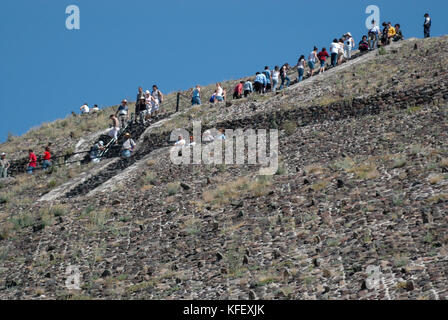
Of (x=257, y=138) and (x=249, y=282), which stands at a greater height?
(x=257, y=138)

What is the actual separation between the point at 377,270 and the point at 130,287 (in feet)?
24.5

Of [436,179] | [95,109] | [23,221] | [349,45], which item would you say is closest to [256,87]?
[349,45]

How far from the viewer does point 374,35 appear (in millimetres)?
54062

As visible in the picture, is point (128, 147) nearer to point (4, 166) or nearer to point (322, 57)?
point (4, 166)

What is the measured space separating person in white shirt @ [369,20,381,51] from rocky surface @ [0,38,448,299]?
10.1 m

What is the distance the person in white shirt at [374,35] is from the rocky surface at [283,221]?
10139mm

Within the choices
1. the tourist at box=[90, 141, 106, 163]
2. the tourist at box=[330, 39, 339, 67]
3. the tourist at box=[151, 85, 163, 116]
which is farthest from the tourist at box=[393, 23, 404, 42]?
the tourist at box=[90, 141, 106, 163]

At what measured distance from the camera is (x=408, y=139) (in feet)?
118

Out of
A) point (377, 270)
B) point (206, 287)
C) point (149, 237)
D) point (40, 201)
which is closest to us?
point (377, 270)

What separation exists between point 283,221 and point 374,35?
26.0 m

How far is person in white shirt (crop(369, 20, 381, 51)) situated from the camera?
53406mm

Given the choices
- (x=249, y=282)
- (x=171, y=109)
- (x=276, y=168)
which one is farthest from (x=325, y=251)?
(x=171, y=109)

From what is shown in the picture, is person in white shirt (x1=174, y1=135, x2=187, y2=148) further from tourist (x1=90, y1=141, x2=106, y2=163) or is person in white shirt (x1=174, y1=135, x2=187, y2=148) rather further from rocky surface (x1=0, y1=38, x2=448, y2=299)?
tourist (x1=90, y1=141, x2=106, y2=163)

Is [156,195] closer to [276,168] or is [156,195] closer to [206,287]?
[276,168]
